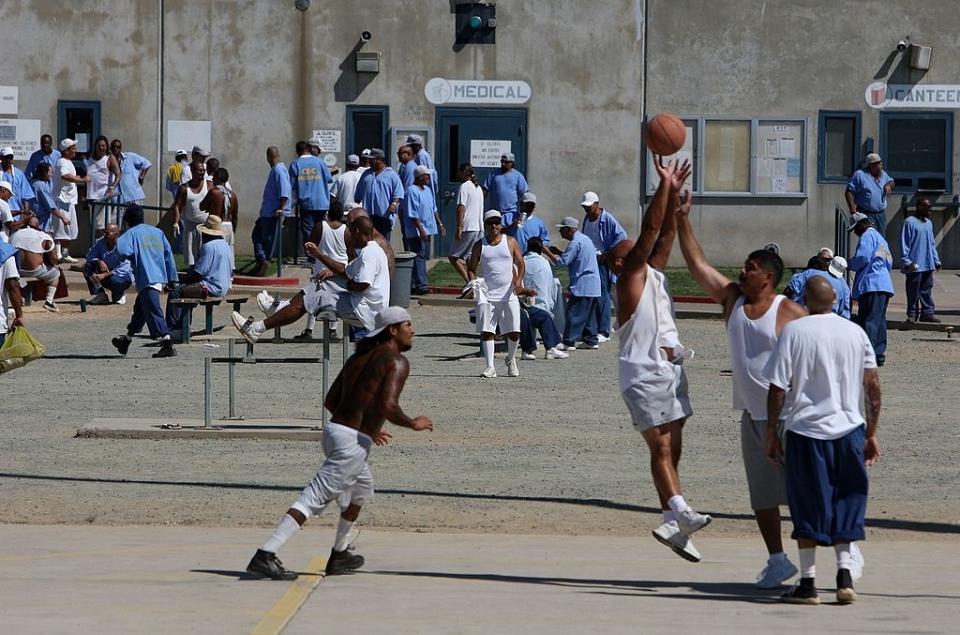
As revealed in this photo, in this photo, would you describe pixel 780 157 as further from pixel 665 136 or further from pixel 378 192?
pixel 665 136

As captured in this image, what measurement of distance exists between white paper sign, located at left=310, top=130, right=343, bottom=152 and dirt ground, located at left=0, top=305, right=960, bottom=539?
9706 mm

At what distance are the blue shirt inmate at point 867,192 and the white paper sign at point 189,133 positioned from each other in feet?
35.0

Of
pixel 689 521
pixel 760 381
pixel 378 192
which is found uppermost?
pixel 378 192

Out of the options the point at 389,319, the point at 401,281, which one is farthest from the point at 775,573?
the point at 401,281

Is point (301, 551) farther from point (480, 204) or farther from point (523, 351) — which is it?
point (480, 204)

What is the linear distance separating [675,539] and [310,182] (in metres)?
18.8

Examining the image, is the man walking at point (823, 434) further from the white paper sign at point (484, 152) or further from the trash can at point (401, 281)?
the white paper sign at point (484, 152)

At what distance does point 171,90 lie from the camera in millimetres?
30562

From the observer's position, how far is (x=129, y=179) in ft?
96.1

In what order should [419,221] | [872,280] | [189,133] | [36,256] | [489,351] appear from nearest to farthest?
[489,351] < [872,280] < [36,256] < [419,221] < [189,133]

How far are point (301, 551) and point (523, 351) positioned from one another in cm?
1076

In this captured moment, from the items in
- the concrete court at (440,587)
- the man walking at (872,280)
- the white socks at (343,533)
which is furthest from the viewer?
the man walking at (872,280)

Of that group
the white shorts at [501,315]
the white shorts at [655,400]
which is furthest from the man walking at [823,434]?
the white shorts at [501,315]

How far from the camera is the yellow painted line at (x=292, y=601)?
27.2ft
